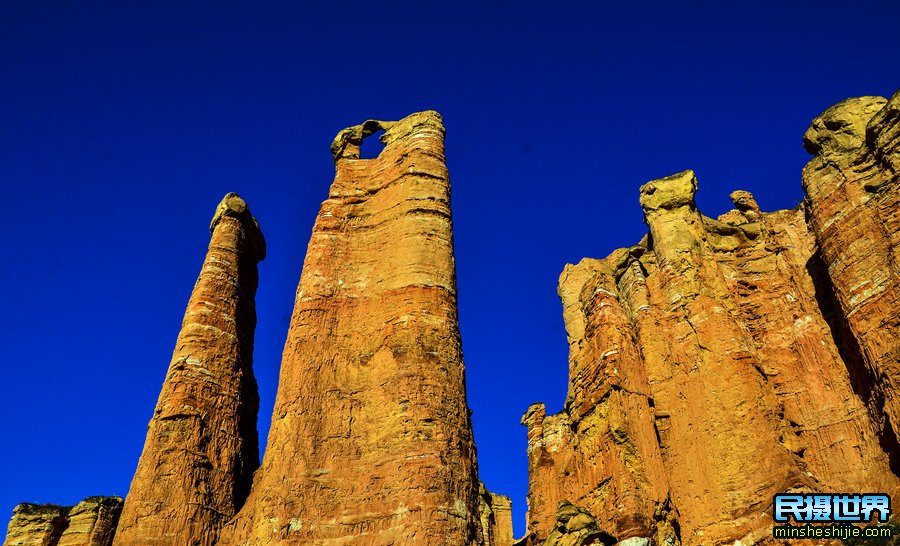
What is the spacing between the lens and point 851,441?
22.7 metres

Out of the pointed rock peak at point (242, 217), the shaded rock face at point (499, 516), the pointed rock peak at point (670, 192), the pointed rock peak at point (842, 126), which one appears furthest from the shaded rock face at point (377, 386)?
the shaded rock face at point (499, 516)

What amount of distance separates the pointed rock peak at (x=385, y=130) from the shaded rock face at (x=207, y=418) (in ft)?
13.5

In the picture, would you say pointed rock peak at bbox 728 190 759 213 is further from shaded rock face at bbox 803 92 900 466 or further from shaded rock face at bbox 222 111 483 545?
shaded rock face at bbox 222 111 483 545

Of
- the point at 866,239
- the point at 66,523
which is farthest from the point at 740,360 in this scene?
the point at 66,523

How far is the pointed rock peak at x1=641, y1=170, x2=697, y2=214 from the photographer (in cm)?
2908

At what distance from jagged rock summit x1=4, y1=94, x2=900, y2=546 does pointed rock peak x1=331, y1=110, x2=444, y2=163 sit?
119 mm

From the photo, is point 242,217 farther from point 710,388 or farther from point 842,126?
point 842,126

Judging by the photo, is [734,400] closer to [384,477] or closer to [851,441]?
[851,441]

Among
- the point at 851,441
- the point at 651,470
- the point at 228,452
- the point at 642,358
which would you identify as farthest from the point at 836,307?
the point at 228,452

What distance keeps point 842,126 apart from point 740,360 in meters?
10.3

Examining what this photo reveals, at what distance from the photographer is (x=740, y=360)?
23.7 metres

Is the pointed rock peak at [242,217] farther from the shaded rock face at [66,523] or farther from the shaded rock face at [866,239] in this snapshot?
the shaded rock face at [866,239]

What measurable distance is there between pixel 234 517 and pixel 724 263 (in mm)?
21380

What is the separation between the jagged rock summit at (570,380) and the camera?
650 inches
